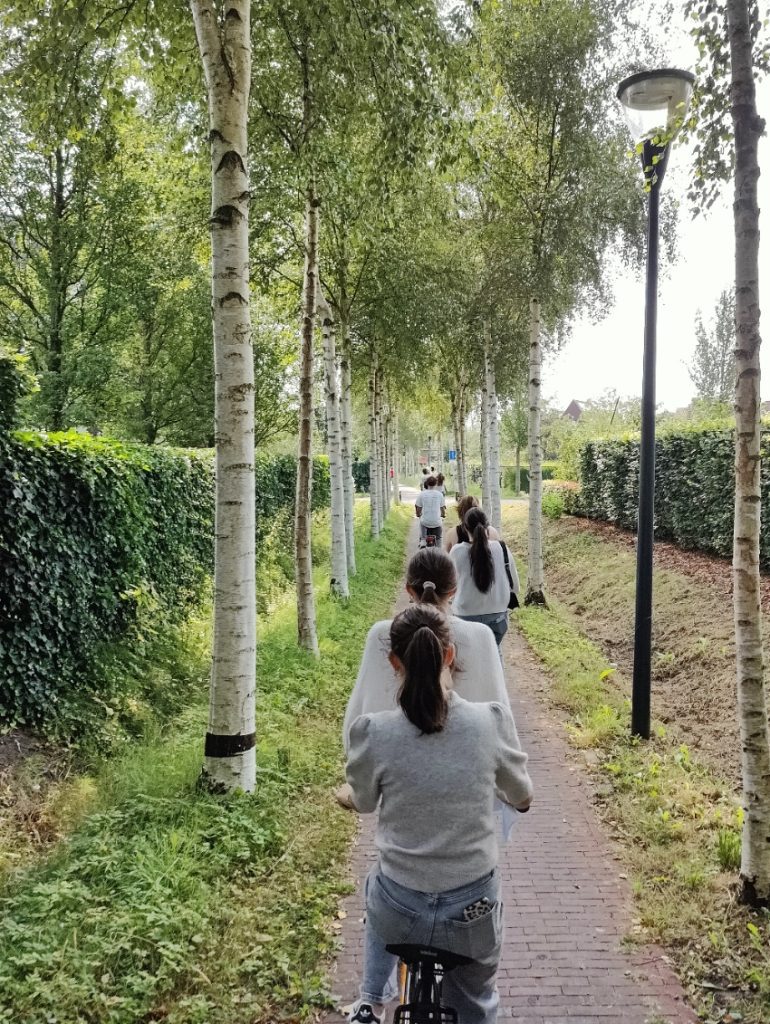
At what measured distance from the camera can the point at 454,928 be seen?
218 centimetres

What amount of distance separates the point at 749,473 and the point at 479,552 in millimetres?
2400

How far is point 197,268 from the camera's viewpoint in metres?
20.7

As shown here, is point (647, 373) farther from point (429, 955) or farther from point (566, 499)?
point (566, 499)

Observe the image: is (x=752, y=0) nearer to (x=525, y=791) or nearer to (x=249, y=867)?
(x=525, y=791)

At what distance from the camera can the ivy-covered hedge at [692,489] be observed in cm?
1268

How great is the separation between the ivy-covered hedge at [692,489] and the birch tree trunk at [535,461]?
3.27m

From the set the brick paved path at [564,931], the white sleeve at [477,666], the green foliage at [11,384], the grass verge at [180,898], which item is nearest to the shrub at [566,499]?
the brick paved path at [564,931]

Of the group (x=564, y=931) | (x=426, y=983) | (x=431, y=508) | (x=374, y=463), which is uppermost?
(x=374, y=463)

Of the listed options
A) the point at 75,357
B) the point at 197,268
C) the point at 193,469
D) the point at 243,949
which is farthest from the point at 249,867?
the point at 197,268

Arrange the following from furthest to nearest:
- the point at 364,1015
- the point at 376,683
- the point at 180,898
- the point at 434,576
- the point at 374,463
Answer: the point at 374,463, the point at 180,898, the point at 434,576, the point at 376,683, the point at 364,1015

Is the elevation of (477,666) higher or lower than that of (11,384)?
lower

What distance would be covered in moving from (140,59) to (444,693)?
7881mm

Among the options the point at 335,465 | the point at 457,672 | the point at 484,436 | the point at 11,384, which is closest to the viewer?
the point at 457,672

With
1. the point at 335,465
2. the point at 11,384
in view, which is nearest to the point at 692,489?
the point at 335,465
